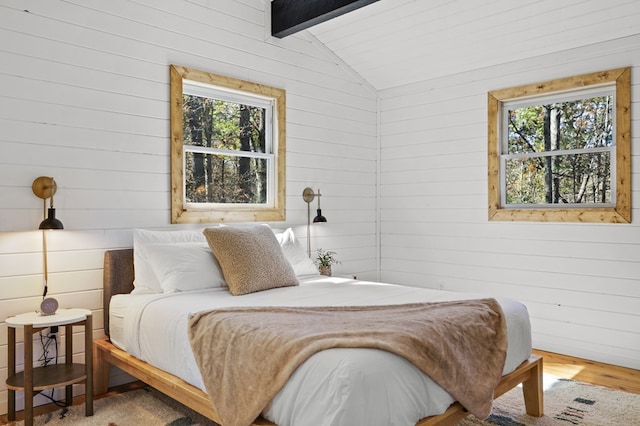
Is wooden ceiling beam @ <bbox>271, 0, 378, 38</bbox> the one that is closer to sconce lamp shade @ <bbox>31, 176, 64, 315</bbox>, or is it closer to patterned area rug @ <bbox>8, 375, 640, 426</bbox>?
sconce lamp shade @ <bbox>31, 176, 64, 315</bbox>

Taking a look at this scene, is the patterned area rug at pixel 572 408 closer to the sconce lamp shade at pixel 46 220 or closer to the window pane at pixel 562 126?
the window pane at pixel 562 126

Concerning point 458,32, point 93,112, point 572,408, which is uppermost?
point 458,32

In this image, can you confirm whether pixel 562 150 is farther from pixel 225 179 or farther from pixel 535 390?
pixel 225 179

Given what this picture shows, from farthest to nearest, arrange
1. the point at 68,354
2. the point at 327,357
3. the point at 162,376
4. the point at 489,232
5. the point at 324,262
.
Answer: the point at 489,232, the point at 324,262, the point at 68,354, the point at 162,376, the point at 327,357

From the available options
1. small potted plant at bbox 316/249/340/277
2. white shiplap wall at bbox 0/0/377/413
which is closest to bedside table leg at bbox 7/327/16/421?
white shiplap wall at bbox 0/0/377/413

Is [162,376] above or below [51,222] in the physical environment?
below

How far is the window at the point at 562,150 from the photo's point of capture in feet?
12.8

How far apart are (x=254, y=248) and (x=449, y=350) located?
1576 millimetres

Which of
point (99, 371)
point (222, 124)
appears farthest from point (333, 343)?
point (222, 124)

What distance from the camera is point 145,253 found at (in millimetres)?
3307

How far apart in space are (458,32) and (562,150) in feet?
4.34

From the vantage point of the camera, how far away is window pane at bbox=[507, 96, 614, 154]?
4070 mm

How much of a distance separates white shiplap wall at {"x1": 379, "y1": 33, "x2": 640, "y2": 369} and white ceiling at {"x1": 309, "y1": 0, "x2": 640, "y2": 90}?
113 mm

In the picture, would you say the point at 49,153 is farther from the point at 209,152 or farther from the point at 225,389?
the point at 225,389
